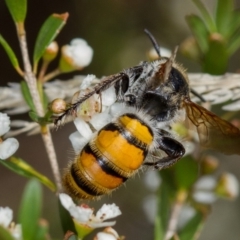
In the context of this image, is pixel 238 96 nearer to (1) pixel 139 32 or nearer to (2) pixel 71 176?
(2) pixel 71 176

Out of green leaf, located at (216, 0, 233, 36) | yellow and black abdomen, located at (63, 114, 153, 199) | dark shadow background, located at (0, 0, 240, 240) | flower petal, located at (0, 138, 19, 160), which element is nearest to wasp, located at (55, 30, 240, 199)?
yellow and black abdomen, located at (63, 114, 153, 199)

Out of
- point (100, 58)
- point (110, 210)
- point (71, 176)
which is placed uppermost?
point (71, 176)

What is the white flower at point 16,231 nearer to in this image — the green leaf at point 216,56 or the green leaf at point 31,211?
the green leaf at point 31,211

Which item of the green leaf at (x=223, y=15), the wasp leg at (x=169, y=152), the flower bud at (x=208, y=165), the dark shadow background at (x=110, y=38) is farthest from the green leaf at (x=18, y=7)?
the dark shadow background at (x=110, y=38)

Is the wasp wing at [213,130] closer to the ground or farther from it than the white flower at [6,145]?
closer to the ground

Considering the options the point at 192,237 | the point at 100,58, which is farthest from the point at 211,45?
the point at 100,58

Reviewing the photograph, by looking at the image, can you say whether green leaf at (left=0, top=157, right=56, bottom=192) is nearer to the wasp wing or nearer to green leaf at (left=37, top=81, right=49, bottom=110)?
green leaf at (left=37, top=81, right=49, bottom=110)

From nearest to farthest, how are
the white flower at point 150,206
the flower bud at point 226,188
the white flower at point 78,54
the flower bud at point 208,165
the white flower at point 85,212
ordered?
the white flower at point 85,212 → the white flower at point 78,54 → the flower bud at point 208,165 → the flower bud at point 226,188 → the white flower at point 150,206
